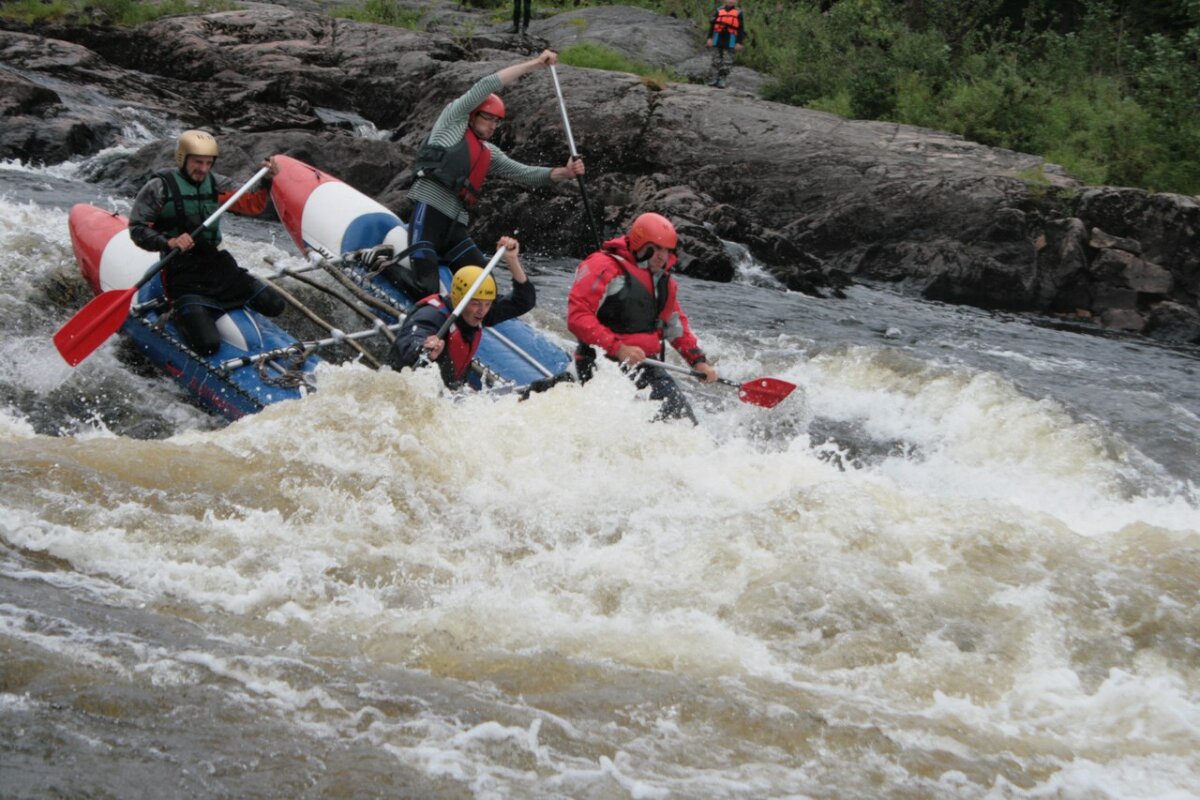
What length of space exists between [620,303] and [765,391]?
1.06m

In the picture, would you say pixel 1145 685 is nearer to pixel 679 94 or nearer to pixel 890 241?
pixel 890 241

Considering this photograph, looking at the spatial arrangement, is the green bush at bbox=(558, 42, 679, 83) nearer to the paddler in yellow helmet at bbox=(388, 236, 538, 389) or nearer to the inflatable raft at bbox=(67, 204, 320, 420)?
the inflatable raft at bbox=(67, 204, 320, 420)

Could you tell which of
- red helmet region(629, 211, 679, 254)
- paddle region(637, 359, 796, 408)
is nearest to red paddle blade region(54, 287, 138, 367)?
red helmet region(629, 211, 679, 254)

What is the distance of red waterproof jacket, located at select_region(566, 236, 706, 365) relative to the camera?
7254mm

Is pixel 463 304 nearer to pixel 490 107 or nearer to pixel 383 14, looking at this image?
pixel 490 107

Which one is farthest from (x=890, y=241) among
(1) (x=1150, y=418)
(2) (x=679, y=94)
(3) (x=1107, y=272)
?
(1) (x=1150, y=418)

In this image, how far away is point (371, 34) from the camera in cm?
2002

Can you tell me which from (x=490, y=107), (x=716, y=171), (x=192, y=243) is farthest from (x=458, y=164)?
(x=716, y=171)

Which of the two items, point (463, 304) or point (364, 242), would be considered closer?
point (463, 304)

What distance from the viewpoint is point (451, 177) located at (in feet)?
28.2

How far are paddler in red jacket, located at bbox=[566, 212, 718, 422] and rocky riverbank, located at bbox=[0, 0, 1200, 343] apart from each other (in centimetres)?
537

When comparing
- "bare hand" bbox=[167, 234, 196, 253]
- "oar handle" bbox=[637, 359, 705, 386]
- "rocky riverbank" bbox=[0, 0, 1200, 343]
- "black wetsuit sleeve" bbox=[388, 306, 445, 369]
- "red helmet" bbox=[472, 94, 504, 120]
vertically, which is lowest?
"rocky riverbank" bbox=[0, 0, 1200, 343]

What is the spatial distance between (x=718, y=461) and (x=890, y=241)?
803 cm

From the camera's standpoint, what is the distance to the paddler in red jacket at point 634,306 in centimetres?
723
